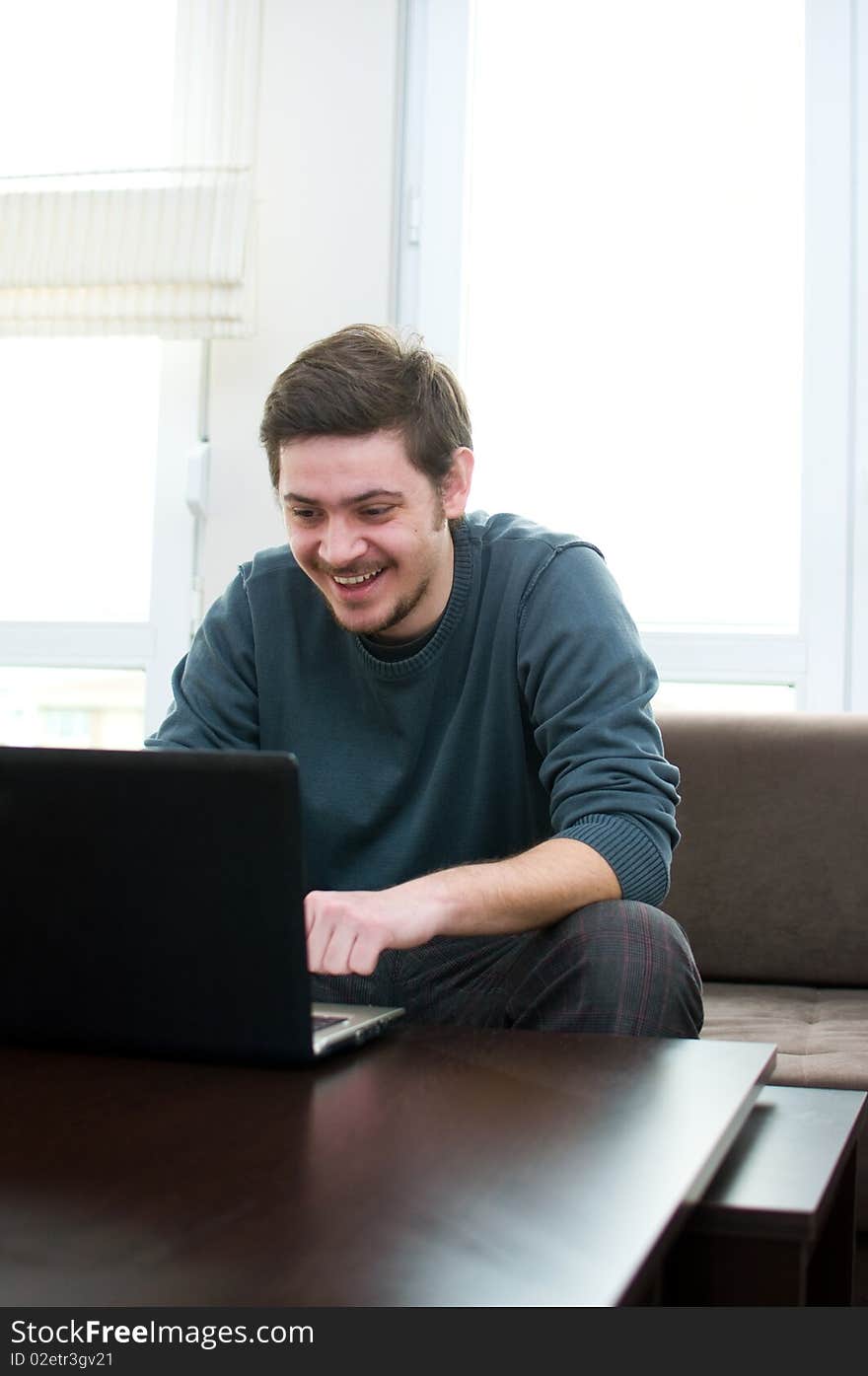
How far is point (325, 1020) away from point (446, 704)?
0.62m

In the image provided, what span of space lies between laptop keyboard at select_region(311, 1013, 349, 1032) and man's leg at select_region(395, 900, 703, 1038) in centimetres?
26

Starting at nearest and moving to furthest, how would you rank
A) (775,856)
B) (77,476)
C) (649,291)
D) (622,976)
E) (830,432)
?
(622,976) < (775,856) < (830,432) < (649,291) < (77,476)

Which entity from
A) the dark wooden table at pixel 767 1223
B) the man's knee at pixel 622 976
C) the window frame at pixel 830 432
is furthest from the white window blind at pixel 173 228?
the dark wooden table at pixel 767 1223

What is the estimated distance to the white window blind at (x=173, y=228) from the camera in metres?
2.68

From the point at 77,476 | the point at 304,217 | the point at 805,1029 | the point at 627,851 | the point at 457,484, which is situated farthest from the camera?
the point at 77,476

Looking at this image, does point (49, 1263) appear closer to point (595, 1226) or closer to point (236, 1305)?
point (236, 1305)

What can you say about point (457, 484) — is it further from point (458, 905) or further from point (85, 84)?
point (85, 84)

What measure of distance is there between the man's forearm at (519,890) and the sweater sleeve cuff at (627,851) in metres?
0.01

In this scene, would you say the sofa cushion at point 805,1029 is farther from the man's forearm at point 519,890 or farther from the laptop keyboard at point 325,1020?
the laptop keyboard at point 325,1020

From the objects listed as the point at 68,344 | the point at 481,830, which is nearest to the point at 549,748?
the point at 481,830

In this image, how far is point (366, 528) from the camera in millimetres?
1544

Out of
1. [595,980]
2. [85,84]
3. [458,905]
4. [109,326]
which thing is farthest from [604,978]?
[85,84]

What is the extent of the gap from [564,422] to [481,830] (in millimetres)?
1272

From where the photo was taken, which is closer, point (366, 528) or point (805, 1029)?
point (366, 528)
